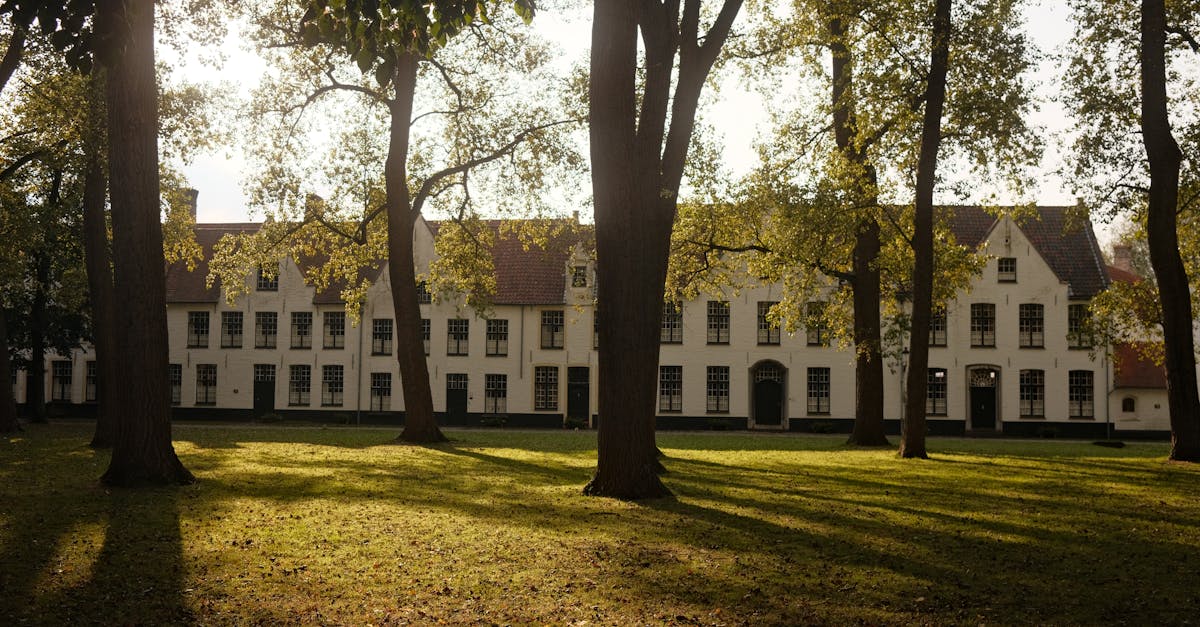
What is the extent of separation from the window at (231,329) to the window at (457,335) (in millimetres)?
9819

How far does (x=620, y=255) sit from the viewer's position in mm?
12352

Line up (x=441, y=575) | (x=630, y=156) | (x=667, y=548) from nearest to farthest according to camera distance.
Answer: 1. (x=441, y=575)
2. (x=667, y=548)
3. (x=630, y=156)

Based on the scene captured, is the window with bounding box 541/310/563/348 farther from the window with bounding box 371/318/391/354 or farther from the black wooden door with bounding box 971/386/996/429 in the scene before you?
the black wooden door with bounding box 971/386/996/429

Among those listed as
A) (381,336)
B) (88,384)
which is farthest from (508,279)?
(88,384)

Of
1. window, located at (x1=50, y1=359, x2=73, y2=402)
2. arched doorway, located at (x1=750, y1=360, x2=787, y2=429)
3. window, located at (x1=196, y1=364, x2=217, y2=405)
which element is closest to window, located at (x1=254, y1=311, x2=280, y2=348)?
window, located at (x1=196, y1=364, x2=217, y2=405)

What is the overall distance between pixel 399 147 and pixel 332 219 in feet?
12.8

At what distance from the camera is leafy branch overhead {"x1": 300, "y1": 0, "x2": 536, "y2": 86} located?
774cm

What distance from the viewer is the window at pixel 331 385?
152 feet

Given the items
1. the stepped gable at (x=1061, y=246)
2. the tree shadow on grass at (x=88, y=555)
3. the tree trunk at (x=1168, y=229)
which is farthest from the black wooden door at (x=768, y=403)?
the tree shadow on grass at (x=88, y=555)

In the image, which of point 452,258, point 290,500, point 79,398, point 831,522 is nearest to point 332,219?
point 452,258

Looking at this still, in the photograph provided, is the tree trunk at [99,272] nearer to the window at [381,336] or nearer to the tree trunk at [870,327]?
the tree trunk at [870,327]

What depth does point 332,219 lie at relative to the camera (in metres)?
28.9

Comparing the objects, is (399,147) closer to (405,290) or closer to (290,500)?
(405,290)

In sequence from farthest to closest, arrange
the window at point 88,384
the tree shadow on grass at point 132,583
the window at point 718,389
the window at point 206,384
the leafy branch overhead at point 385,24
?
the window at point 88,384 < the window at point 206,384 < the window at point 718,389 < the leafy branch overhead at point 385,24 < the tree shadow on grass at point 132,583
